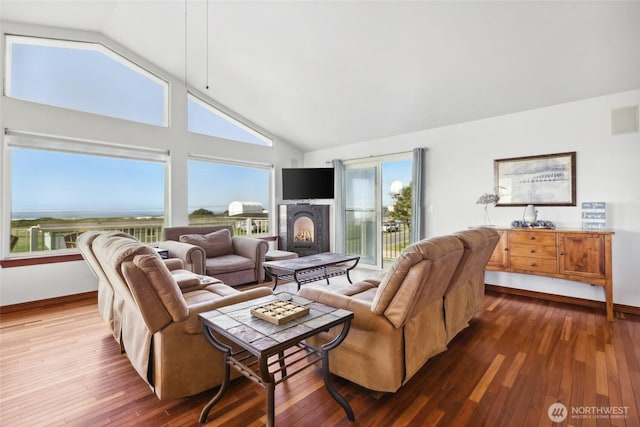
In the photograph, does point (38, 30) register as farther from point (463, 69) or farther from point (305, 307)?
point (463, 69)

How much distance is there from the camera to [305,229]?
19.4 ft

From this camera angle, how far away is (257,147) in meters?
5.98

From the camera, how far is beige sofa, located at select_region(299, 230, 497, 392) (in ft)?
5.79

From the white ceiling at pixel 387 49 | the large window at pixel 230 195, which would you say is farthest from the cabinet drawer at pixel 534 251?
the large window at pixel 230 195

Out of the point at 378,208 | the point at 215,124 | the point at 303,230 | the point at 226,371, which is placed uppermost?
the point at 215,124

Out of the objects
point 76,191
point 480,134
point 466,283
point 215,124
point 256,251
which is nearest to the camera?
point 466,283

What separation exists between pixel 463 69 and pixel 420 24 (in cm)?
81

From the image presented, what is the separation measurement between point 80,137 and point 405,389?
4.75m

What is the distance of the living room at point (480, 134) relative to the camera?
3.22 meters

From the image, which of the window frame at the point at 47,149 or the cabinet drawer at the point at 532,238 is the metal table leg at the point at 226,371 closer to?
the window frame at the point at 47,149

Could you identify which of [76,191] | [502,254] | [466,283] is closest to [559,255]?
[502,254]

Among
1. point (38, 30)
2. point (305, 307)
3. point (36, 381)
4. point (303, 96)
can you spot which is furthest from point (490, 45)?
point (38, 30)

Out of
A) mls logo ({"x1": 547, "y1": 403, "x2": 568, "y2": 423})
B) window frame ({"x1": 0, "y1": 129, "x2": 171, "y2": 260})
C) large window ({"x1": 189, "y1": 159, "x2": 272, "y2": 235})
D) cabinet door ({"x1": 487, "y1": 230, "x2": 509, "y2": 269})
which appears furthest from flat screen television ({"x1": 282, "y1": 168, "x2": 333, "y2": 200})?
mls logo ({"x1": 547, "y1": 403, "x2": 568, "y2": 423})

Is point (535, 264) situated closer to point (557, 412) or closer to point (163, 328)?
point (557, 412)
